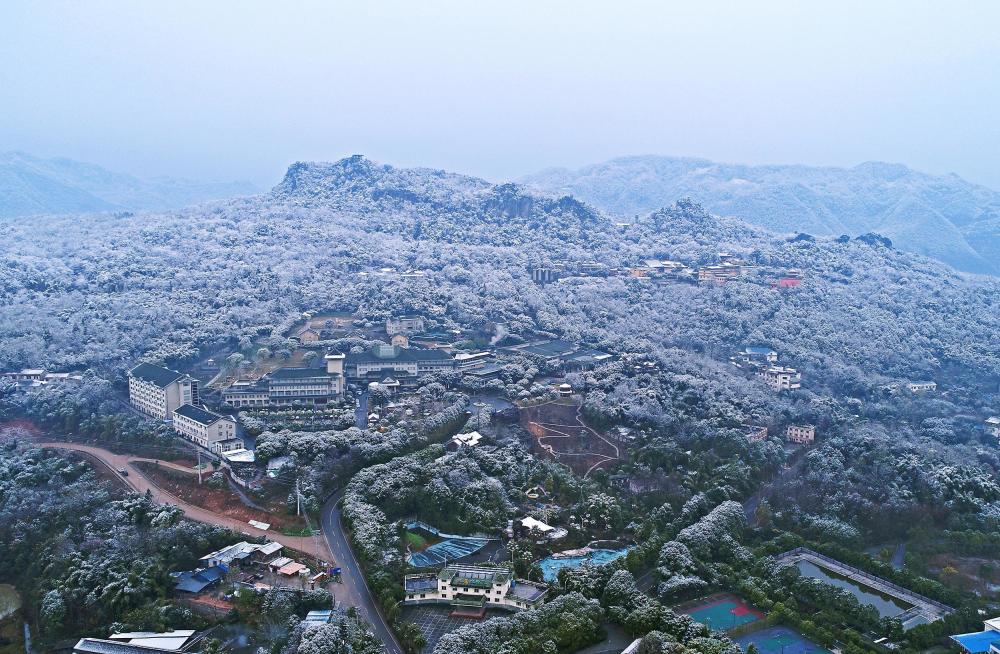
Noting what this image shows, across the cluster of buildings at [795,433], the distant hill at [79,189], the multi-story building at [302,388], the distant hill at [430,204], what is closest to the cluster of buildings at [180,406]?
the multi-story building at [302,388]

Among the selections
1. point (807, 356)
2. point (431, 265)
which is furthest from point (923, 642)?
point (431, 265)

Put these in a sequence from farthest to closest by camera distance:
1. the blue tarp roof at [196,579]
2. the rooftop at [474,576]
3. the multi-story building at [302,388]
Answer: the multi-story building at [302,388] → the blue tarp roof at [196,579] → the rooftop at [474,576]

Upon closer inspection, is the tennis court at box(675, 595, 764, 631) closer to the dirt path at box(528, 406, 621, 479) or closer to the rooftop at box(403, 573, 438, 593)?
the rooftop at box(403, 573, 438, 593)

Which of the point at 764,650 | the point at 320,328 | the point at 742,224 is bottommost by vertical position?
the point at 764,650

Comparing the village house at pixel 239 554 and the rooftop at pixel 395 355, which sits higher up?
the rooftop at pixel 395 355

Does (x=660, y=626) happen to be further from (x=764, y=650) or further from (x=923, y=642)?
(x=923, y=642)

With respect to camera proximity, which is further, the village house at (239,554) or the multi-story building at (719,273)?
the multi-story building at (719,273)

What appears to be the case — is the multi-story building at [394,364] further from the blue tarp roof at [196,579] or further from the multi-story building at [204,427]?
the blue tarp roof at [196,579]

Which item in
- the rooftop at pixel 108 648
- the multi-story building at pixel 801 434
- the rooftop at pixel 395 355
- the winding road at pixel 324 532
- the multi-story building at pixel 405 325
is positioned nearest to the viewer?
the rooftop at pixel 108 648
